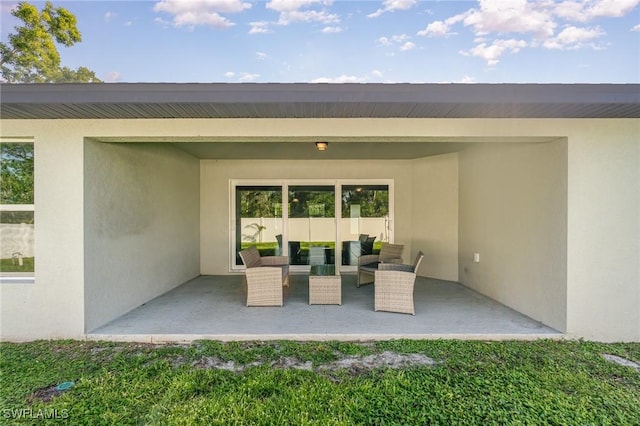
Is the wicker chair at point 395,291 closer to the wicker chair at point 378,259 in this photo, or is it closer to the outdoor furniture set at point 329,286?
the outdoor furniture set at point 329,286

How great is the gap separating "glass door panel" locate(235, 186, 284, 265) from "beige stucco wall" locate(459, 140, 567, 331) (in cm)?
449

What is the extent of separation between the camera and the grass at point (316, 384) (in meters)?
2.67

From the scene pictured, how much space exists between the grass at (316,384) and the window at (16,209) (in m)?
1.03

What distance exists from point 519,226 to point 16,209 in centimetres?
724

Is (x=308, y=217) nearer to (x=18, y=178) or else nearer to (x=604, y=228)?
(x=18, y=178)

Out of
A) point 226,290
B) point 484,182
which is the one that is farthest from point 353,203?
point 226,290

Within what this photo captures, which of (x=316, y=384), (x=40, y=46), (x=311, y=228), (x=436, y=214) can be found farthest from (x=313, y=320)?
(x=40, y=46)

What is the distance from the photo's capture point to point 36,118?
4043 millimetres

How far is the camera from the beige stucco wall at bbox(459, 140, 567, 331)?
4297 millimetres

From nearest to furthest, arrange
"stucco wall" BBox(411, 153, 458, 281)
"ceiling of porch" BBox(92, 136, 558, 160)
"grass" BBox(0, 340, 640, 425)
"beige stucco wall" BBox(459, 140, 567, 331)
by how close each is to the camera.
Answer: "grass" BBox(0, 340, 640, 425), "beige stucco wall" BBox(459, 140, 567, 331), "ceiling of porch" BBox(92, 136, 558, 160), "stucco wall" BBox(411, 153, 458, 281)

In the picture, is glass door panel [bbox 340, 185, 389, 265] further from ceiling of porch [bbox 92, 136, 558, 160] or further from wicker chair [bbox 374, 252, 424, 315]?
wicker chair [bbox 374, 252, 424, 315]

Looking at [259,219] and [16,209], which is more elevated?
[16,209]

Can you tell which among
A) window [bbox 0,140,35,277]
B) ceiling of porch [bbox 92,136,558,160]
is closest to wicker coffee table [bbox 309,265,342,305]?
ceiling of porch [bbox 92,136,558,160]

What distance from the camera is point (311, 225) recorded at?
8.48 metres
